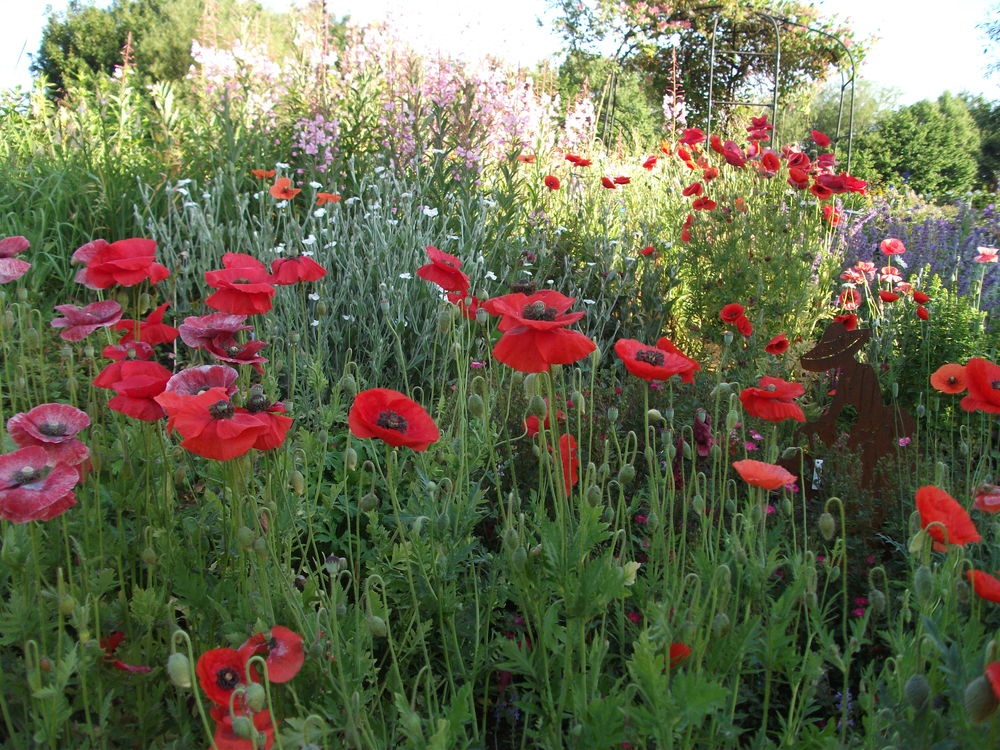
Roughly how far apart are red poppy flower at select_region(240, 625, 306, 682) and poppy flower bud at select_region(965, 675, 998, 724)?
81 cm

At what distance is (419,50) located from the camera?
584cm

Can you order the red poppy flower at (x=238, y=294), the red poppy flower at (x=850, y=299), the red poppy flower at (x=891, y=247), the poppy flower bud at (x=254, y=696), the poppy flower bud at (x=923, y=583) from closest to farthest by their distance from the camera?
the poppy flower bud at (x=254, y=696), the poppy flower bud at (x=923, y=583), the red poppy flower at (x=238, y=294), the red poppy flower at (x=891, y=247), the red poppy flower at (x=850, y=299)

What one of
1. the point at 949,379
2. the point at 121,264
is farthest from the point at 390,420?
the point at 949,379

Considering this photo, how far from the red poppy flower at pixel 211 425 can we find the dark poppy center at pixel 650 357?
25.5 inches

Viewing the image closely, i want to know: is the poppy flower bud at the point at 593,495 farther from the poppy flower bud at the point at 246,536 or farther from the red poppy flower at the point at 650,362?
the poppy flower bud at the point at 246,536

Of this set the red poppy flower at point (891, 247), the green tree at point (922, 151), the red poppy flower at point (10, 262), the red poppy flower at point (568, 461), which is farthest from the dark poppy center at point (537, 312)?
the green tree at point (922, 151)

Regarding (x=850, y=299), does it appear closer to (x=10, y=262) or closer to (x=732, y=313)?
(x=732, y=313)

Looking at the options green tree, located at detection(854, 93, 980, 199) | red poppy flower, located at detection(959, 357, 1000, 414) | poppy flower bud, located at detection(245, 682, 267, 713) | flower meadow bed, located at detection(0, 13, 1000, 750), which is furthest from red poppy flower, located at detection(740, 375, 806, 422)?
green tree, located at detection(854, 93, 980, 199)

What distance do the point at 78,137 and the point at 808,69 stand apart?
14782mm

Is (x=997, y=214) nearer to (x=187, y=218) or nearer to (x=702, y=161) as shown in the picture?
(x=702, y=161)

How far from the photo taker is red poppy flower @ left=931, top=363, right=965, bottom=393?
5.55 feet

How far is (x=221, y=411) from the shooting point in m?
1.11

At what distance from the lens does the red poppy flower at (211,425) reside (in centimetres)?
106

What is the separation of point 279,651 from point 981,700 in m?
0.86
